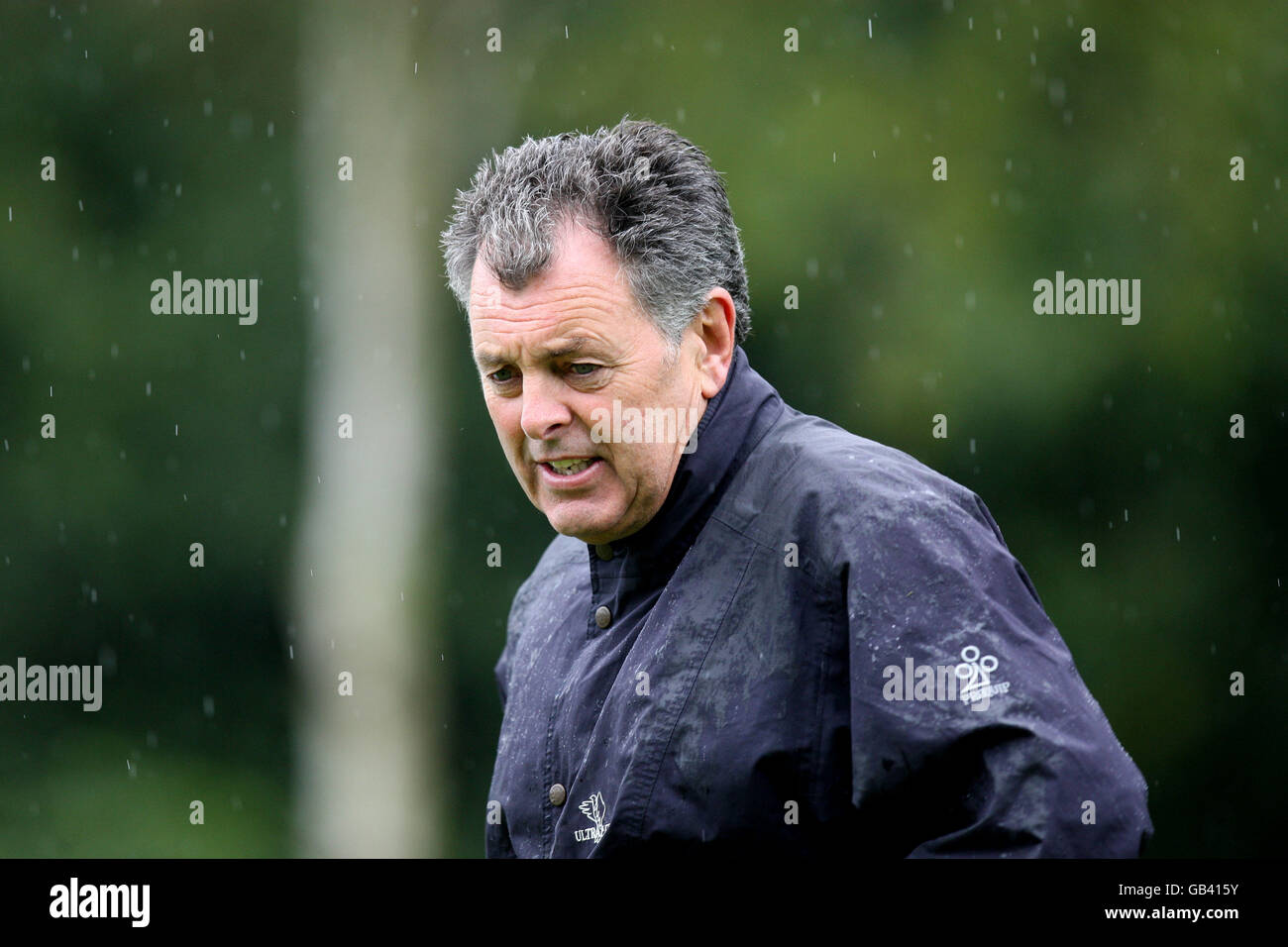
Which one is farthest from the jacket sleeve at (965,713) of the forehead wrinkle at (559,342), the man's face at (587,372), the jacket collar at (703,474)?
the forehead wrinkle at (559,342)

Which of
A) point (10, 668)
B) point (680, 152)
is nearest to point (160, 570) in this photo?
point (10, 668)

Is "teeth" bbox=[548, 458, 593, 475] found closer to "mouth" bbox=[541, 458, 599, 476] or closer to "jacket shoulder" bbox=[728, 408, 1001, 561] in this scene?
"mouth" bbox=[541, 458, 599, 476]

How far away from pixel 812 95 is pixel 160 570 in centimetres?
521

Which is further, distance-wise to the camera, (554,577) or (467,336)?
(467,336)

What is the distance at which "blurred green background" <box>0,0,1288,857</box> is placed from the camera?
913cm

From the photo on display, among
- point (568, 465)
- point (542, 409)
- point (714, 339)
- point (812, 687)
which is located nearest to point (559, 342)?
point (542, 409)

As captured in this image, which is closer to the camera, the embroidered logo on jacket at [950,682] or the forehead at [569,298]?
the embroidered logo on jacket at [950,682]

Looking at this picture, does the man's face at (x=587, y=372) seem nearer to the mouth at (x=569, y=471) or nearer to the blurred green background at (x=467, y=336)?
the mouth at (x=569, y=471)

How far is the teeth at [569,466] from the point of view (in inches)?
122

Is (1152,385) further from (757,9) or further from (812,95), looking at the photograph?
(757,9)

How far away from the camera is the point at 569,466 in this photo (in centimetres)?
312

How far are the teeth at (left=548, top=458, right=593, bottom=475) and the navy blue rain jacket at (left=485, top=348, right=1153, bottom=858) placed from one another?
0.59ft

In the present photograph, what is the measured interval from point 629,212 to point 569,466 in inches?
20.4

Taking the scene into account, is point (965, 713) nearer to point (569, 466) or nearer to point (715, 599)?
point (715, 599)
